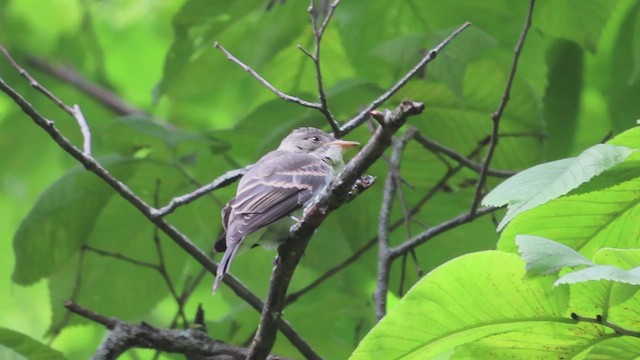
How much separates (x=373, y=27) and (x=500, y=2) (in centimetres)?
66

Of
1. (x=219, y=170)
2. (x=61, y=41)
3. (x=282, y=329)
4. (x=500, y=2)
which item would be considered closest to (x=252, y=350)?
(x=282, y=329)

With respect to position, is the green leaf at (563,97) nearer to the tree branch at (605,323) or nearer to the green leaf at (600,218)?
the green leaf at (600,218)

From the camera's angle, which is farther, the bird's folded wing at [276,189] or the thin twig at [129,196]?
the bird's folded wing at [276,189]

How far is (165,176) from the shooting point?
4.39 meters

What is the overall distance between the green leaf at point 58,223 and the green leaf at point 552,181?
2355 millimetres

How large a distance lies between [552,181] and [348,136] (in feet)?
6.82

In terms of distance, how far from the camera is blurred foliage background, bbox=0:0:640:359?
4230mm

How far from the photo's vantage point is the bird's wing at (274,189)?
3627mm

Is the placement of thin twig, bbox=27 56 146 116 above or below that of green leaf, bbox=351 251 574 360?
above

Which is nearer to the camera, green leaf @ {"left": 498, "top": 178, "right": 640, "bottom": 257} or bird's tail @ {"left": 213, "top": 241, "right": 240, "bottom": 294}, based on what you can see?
green leaf @ {"left": 498, "top": 178, "right": 640, "bottom": 257}

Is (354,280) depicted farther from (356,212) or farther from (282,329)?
(282,329)

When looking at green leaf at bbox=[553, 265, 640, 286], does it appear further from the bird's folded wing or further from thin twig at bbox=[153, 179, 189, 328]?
thin twig at bbox=[153, 179, 189, 328]

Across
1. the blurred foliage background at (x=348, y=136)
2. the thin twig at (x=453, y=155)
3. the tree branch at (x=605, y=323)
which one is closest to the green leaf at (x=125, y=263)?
the blurred foliage background at (x=348, y=136)

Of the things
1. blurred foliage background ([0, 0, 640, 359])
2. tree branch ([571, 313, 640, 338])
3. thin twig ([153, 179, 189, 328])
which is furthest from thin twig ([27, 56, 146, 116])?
tree branch ([571, 313, 640, 338])
